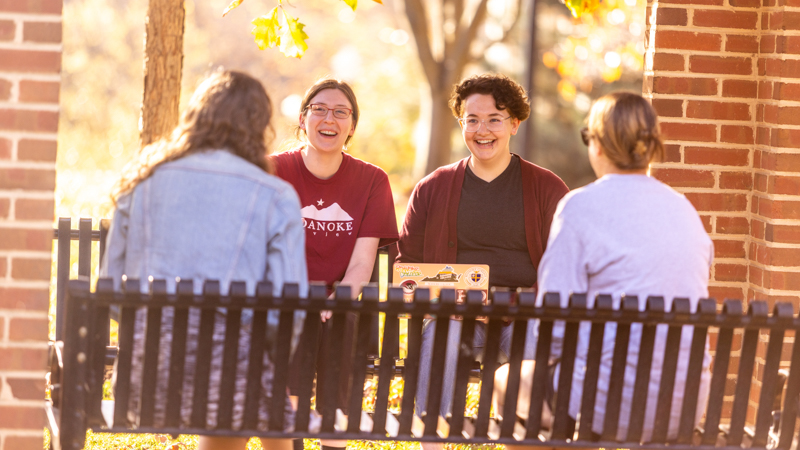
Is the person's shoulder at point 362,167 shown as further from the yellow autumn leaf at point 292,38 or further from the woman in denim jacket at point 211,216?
the woman in denim jacket at point 211,216

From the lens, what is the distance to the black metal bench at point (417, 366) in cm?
264

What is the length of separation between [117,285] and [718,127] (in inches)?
105

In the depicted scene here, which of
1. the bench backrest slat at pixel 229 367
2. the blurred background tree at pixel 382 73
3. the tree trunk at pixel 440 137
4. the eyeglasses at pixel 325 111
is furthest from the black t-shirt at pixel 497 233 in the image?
the tree trunk at pixel 440 137

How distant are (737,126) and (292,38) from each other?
2.08 metres

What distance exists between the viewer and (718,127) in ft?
13.4

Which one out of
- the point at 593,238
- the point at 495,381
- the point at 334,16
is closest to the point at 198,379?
the point at 495,381

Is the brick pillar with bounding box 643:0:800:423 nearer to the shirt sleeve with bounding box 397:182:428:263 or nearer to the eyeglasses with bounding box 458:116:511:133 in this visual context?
the eyeglasses with bounding box 458:116:511:133

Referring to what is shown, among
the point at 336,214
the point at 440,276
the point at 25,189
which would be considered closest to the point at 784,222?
the point at 440,276

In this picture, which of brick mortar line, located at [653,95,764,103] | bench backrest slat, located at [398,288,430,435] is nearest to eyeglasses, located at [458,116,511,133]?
brick mortar line, located at [653,95,764,103]

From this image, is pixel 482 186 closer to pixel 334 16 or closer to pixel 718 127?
pixel 718 127

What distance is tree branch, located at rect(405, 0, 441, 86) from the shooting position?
49.3 feet

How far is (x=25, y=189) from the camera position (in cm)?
282

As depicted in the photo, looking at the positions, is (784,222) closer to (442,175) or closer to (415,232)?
(442,175)

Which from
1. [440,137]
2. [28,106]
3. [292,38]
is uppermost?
[440,137]
